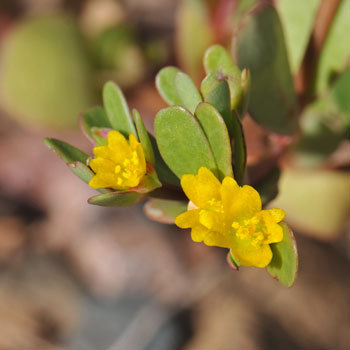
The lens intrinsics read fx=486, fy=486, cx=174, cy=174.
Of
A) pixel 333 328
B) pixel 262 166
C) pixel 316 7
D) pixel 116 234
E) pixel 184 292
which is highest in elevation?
pixel 316 7

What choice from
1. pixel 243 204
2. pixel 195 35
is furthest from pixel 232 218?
pixel 195 35

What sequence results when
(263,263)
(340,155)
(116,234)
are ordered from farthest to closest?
(116,234) < (340,155) < (263,263)

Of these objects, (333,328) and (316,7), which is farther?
(333,328)

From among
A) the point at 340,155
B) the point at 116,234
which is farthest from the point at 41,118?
the point at 340,155

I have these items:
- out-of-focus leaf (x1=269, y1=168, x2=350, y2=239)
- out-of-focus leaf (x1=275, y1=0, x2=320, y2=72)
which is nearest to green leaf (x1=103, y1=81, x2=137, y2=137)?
out-of-focus leaf (x1=275, y1=0, x2=320, y2=72)

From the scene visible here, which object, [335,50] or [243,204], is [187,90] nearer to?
[243,204]

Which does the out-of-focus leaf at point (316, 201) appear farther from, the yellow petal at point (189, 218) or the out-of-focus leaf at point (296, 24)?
the yellow petal at point (189, 218)

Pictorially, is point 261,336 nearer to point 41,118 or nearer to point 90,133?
point 41,118
